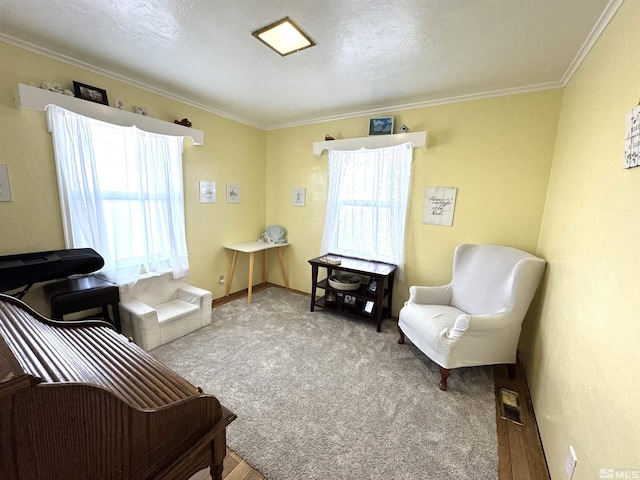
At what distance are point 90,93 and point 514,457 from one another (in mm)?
3875

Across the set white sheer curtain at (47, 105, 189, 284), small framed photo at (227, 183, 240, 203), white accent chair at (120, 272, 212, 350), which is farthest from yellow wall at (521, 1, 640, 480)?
small framed photo at (227, 183, 240, 203)

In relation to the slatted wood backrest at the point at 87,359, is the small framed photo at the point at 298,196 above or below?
above

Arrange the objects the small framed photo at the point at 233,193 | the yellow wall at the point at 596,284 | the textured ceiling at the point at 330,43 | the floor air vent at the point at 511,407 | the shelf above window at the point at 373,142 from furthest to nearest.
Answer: the small framed photo at the point at 233,193
the shelf above window at the point at 373,142
the floor air vent at the point at 511,407
the textured ceiling at the point at 330,43
the yellow wall at the point at 596,284

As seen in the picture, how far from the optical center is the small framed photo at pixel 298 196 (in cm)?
365

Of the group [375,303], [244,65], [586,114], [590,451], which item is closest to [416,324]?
[375,303]

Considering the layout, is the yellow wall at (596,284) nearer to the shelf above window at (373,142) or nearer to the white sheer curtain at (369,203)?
the shelf above window at (373,142)

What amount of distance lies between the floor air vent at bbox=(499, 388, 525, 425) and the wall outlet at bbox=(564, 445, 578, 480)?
55cm

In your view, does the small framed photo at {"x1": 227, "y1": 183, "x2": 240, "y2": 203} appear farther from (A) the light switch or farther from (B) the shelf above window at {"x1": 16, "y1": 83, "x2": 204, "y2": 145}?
(A) the light switch

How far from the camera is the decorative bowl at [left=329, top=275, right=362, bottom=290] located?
299 centimetres

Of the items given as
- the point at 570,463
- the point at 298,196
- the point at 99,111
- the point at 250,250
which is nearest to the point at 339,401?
the point at 570,463

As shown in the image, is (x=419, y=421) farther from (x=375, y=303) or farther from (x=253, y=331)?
(x=253, y=331)

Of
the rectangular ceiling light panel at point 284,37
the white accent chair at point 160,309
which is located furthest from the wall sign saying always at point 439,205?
the white accent chair at point 160,309

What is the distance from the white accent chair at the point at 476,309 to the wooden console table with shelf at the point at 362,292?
1.18 feet

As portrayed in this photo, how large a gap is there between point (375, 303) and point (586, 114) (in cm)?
220
